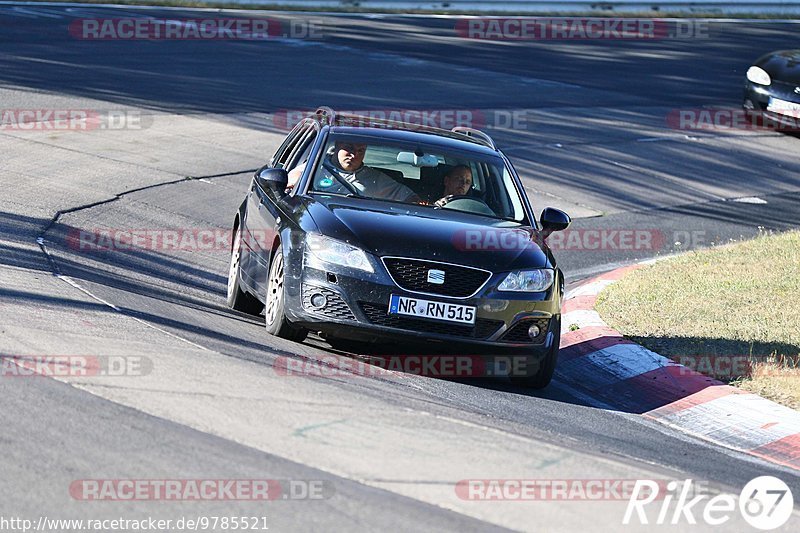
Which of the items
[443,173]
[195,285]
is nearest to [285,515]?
[443,173]

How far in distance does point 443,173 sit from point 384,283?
1.66m

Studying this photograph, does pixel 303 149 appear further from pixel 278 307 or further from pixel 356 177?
pixel 278 307

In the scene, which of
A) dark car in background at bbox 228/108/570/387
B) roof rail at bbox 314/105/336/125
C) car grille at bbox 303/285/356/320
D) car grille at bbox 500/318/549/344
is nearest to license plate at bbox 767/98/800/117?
roof rail at bbox 314/105/336/125

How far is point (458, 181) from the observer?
Result: 940 cm

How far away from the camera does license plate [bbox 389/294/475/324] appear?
8.00 m

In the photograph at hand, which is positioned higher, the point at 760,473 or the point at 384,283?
the point at 384,283

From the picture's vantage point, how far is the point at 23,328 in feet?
24.6

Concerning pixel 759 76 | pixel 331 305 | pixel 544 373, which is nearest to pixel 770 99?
pixel 759 76

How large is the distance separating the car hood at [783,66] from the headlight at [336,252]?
48.0 ft

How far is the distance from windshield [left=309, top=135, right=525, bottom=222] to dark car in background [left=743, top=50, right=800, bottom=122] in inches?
500

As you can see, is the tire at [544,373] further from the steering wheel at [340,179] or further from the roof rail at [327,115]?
the roof rail at [327,115]

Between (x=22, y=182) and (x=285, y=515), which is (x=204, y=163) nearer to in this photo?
(x=22, y=182)

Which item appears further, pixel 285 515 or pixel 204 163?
pixel 204 163

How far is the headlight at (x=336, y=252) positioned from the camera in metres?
8.08
